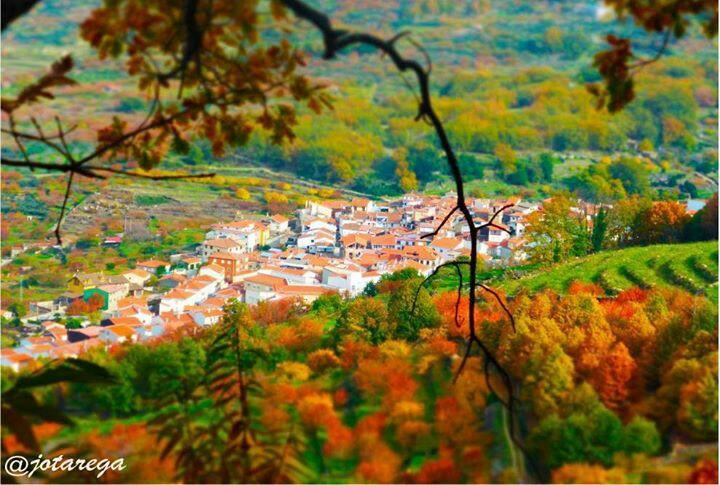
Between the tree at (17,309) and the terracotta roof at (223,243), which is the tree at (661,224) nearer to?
the tree at (17,309)

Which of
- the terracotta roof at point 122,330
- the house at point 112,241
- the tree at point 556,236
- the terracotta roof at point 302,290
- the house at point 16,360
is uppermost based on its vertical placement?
the tree at point 556,236

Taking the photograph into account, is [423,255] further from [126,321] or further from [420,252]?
[126,321]

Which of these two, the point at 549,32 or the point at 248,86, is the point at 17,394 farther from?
the point at 549,32

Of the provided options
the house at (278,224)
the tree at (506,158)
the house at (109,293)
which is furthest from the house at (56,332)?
the tree at (506,158)

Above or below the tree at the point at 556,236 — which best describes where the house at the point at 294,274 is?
below

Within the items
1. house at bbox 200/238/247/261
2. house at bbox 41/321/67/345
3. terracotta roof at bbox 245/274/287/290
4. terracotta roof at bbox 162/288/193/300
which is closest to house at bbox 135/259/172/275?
house at bbox 200/238/247/261

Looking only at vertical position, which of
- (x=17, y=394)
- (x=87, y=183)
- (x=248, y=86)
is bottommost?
(x=87, y=183)

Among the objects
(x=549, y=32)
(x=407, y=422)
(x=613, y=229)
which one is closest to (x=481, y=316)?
(x=407, y=422)
